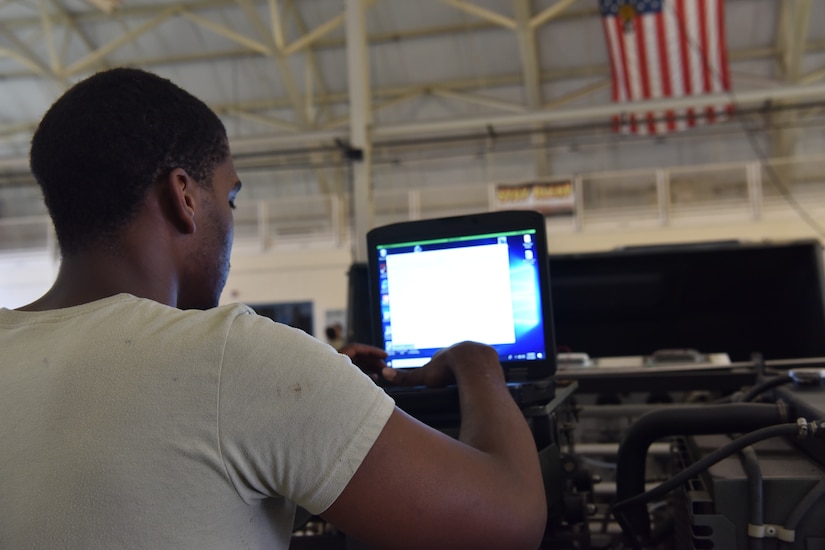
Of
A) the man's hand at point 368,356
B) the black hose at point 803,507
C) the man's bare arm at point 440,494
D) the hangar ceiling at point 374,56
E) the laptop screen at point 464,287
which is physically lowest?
the black hose at point 803,507

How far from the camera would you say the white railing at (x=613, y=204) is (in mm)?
8578

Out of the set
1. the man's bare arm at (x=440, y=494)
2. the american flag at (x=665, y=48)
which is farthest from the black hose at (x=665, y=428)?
the american flag at (x=665, y=48)

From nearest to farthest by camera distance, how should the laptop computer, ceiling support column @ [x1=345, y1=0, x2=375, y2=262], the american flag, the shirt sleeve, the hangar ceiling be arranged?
the shirt sleeve < the laptop computer < ceiling support column @ [x1=345, y1=0, x2=375, y2=262] < the american flag < the hangar ceiling

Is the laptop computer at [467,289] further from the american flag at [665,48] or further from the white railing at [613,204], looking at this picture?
the white railing at [613,204]

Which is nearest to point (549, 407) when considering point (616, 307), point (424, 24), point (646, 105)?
point (616, 307)

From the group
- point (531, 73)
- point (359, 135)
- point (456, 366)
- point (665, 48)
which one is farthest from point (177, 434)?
point (531, 73)

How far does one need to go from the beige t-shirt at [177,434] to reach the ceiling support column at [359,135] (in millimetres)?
3553

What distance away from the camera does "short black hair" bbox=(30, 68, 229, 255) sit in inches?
27.4

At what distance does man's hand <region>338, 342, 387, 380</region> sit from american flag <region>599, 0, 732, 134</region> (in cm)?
545

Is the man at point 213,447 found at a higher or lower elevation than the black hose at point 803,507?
higher

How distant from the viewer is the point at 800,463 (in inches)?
37.2

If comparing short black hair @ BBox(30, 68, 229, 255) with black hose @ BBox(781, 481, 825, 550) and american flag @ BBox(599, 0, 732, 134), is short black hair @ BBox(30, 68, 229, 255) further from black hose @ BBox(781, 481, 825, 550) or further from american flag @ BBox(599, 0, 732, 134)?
american flag @ BBox(599, 0, 732, 134)

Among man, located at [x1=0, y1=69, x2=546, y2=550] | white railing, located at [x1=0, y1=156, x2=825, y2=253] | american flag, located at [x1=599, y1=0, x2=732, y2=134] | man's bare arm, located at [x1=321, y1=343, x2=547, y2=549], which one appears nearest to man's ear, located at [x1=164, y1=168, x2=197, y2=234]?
man, located at [x1=0, y1=69, x2=546, y2=550]

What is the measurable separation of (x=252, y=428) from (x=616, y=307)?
5.26ft
